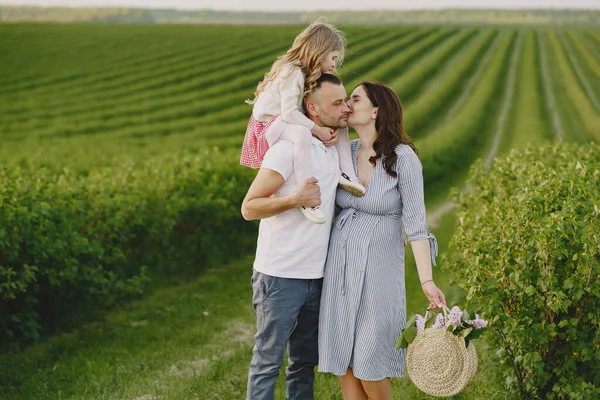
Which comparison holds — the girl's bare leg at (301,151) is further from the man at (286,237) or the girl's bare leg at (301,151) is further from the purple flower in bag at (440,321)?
the purple flower in bag at (440,321)

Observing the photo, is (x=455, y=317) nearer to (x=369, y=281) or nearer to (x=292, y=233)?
(x=369, y=281)

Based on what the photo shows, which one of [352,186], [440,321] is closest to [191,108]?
[352,186]

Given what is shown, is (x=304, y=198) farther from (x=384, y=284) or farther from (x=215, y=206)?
(x=215, y=206)

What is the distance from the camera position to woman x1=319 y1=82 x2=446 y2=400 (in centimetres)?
374

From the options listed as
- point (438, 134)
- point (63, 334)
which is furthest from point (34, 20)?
point (63, 334)

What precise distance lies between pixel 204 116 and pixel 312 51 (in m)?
20.8

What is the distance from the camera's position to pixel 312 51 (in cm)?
379

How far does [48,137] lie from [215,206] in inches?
523

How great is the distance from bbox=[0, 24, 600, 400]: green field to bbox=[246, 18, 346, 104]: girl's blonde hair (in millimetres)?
2282

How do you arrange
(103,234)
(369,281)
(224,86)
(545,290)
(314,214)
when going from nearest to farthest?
(314,214) < (369,281) < (545,290) < (103,234) < (224,86)

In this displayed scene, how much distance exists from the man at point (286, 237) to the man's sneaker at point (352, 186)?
38mm

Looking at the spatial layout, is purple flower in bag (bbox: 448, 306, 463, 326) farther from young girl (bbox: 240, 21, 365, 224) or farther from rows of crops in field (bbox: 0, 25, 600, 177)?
rows of crops in field (bbox: 0, 25, 600, 177)

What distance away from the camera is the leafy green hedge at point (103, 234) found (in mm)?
6059

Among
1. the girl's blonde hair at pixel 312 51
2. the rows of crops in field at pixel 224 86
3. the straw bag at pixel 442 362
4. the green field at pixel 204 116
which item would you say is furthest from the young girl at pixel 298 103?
the rows of crops in field at pixel 224 86
